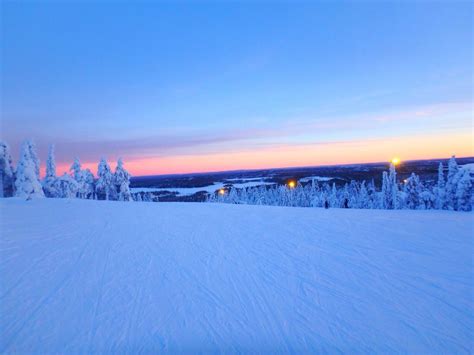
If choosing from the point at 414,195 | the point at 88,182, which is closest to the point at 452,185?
the point at 414,195

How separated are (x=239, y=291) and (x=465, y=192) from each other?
39.5 m

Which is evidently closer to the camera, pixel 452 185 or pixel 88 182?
pixel 452 185

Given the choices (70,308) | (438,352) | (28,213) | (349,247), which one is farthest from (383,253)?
(28,213)

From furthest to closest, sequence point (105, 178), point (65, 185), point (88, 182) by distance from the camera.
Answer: point (88, 182), point (105, 178), point (65, 185)

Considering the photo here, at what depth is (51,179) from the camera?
114 ft

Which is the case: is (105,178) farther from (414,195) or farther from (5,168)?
(414,195)

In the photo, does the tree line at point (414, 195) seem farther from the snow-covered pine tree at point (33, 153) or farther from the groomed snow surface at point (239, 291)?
the snow-covered pine tree at point (33, 153)

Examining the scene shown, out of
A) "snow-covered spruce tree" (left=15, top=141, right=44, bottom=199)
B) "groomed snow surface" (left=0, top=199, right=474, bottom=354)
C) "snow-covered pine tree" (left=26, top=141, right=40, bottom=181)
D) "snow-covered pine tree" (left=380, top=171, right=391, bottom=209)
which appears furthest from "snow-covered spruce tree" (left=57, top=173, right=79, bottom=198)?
"snow-covered pine tree" (left=380, top=171, right=391, bottom=209)

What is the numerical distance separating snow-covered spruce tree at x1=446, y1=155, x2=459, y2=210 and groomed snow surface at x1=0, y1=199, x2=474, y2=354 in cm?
3013

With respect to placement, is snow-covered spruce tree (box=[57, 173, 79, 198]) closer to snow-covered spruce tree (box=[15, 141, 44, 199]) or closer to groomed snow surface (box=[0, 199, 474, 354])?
snow-covered spruce tree (box=[15, 141, 44, 199])

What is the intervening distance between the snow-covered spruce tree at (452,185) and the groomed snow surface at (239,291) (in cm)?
3013

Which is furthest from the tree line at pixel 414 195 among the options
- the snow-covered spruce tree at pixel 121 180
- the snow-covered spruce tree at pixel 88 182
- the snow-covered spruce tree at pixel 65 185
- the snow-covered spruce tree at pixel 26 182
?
the snow-covered spruce tree at pixel 26 182

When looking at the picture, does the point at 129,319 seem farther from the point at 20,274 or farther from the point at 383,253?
the point at 383,253

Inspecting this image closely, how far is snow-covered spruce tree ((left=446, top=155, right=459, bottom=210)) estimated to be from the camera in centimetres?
3431
